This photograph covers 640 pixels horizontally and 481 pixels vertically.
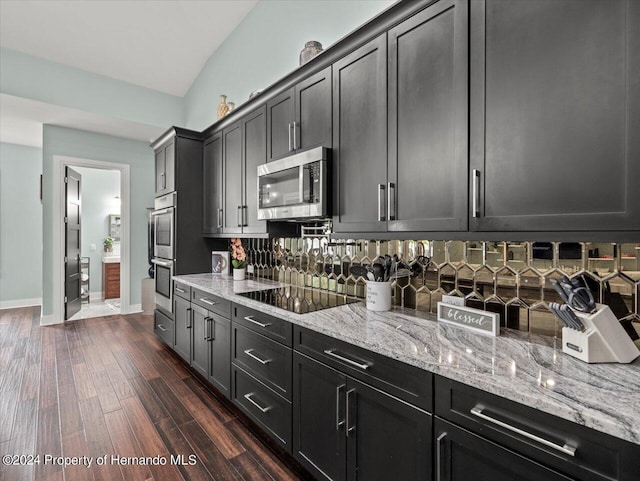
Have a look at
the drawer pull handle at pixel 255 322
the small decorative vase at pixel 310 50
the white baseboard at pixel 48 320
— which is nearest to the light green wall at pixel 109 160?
the white baseboard at pixel 48 320

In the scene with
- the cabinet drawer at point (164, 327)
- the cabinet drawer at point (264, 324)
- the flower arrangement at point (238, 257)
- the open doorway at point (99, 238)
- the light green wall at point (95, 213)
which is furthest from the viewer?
the light green wall at point (95, 213)

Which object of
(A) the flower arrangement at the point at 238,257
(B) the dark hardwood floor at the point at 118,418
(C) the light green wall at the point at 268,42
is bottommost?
(B) the dark hardwood floor at the point at 118,418

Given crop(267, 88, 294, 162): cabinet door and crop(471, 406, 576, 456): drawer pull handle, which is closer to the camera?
crop(471, 406, 576, 456): drawer pull handle

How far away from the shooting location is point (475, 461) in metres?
0.99

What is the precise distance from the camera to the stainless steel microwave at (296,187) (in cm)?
191

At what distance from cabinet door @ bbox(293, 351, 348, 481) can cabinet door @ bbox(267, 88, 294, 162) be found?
143 centimetres

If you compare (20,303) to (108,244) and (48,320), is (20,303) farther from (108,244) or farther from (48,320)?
(48,320)

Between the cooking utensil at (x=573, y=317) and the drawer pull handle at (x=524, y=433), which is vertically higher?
the cooking utensil at (x=573, y=317)

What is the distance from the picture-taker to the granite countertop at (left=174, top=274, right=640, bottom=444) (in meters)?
0.79

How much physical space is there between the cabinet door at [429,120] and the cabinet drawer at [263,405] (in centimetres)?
121

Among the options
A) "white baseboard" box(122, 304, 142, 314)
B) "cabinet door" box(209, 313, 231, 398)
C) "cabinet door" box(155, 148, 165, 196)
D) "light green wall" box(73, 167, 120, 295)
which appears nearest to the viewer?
"cabinet door" box(209, 313, 231, 398)

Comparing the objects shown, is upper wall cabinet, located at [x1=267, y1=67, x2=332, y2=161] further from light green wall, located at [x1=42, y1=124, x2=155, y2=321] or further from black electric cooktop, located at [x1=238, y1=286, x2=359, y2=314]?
light green wall, located at [x1=42, y1=124, x2=155, y2=321]

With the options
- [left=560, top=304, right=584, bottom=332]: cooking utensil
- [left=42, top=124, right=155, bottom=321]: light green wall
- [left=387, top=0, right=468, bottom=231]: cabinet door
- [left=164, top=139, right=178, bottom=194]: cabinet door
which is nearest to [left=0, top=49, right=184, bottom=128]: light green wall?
[left=42, top=124, right=155, bottom=321]: light green wall

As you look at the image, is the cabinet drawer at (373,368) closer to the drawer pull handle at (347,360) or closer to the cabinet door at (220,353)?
the drawer pull handle at (347,360)
